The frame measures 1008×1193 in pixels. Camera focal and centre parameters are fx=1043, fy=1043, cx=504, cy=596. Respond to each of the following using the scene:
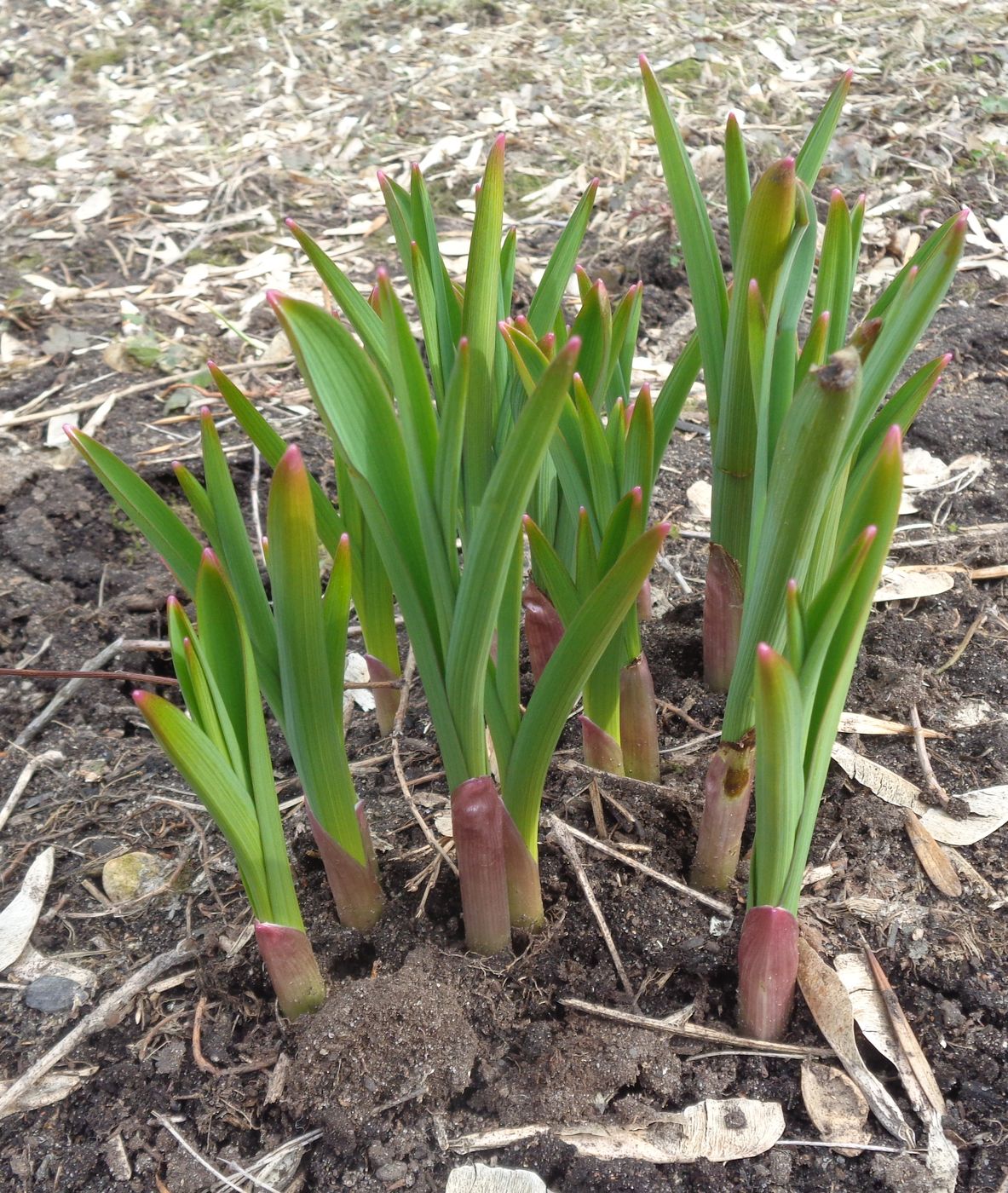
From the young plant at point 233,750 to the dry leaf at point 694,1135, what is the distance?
1.26 ft

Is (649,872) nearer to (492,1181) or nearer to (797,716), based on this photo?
(492,1181)

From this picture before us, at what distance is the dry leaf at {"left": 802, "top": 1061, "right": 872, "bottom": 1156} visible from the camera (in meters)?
1.16

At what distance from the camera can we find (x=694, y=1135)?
45.9 inches

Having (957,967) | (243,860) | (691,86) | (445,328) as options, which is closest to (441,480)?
(445,328)

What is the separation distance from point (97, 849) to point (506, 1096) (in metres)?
0.79

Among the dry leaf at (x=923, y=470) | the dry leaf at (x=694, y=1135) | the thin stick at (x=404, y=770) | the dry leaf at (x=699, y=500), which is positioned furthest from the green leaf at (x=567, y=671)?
the dry leaf at (x=923, y=470)

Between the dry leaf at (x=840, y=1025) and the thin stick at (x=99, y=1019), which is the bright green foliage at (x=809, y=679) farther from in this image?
the thin stick at (x=99, y=1019)

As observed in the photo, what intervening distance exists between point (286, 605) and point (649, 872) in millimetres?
681

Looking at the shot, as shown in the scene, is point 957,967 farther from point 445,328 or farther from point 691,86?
point 691,86

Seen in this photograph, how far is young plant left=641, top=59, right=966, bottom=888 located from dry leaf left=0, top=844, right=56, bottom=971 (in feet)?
3.12

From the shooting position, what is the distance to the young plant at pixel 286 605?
1.00 metres

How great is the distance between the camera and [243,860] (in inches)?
44.0

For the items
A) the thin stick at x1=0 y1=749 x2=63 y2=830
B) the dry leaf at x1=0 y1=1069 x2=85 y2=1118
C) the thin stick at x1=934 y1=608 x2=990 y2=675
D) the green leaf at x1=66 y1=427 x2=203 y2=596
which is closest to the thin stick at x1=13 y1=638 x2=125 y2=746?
the thin stick at x1=0 y1=749 x2=63 y2=830

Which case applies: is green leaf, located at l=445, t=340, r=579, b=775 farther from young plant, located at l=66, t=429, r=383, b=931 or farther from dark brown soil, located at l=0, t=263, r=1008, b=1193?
dark brown soil, located at l=0, t=263, r=1008, b=1193
